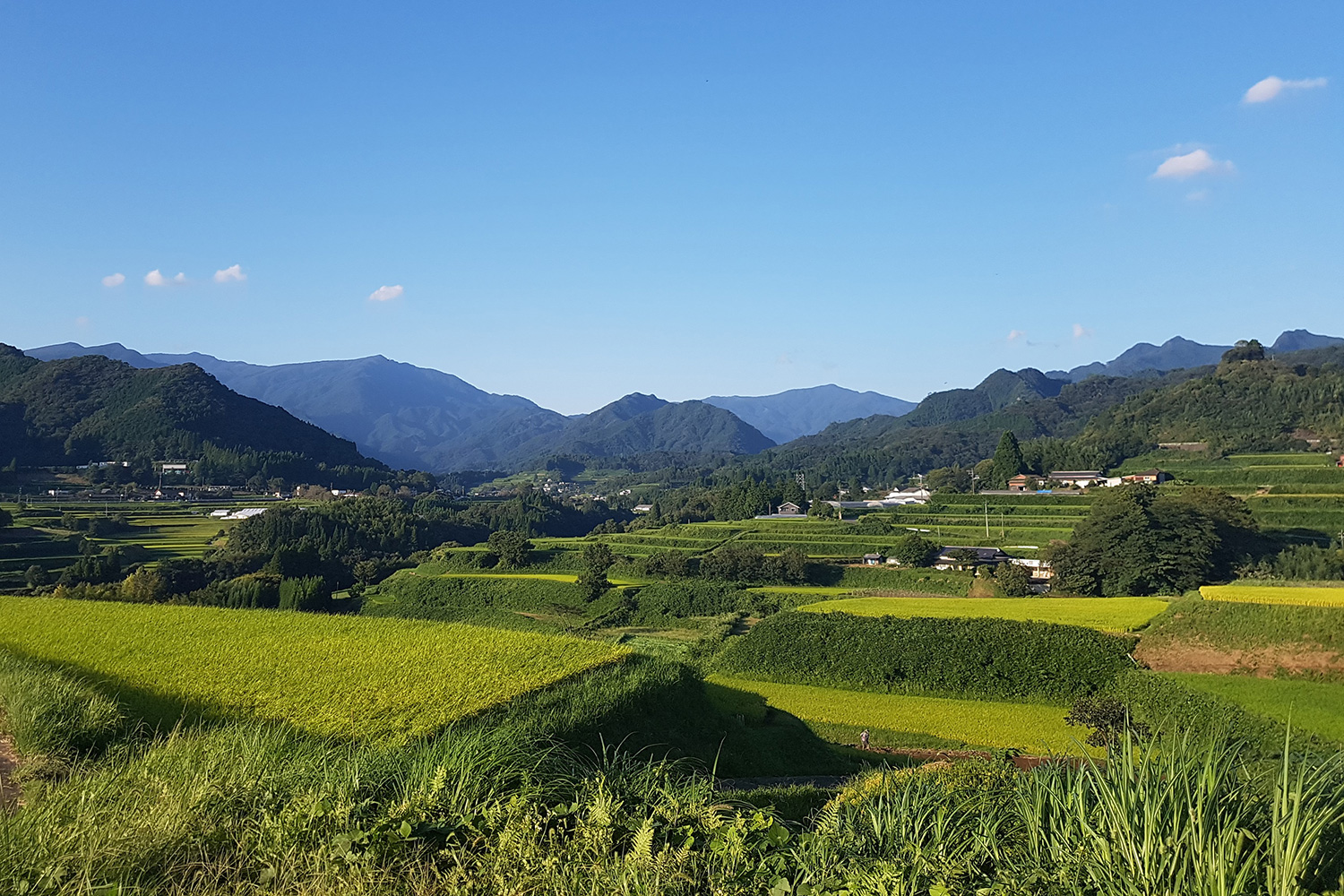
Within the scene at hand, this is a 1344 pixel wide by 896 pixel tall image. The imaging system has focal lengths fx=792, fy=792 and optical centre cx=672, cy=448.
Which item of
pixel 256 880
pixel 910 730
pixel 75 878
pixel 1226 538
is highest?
pixel 75 878

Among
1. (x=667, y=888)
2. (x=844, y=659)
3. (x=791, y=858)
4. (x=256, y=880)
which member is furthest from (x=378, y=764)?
(x=844, y=659)

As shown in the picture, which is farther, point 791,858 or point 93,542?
point 93,542

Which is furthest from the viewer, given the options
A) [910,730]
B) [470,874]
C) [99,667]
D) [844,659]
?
[844,659]

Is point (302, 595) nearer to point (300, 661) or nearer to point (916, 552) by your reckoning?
point (300, 661)

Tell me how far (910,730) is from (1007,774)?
15.4 m

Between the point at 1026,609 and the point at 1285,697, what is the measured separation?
11.4 meters

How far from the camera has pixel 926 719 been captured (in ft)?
77.6

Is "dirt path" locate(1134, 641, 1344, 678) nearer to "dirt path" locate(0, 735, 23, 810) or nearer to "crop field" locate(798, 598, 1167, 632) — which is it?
"crop field" locate(798, 598, 1167, 632)

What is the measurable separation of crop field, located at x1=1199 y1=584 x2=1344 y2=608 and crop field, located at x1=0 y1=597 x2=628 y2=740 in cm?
2395

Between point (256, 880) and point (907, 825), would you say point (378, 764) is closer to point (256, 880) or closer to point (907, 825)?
point (256, 880)

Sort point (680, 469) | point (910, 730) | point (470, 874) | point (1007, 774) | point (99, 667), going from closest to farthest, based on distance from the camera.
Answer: point (470, 874) → point (1007, 774) → point (99, 667) → point (910, 730) → point (680, 469)

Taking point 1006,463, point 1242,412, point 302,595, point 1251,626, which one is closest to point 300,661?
point 1251,626

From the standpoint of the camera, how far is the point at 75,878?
399 cm

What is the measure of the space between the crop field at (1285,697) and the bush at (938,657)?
9.45ft
